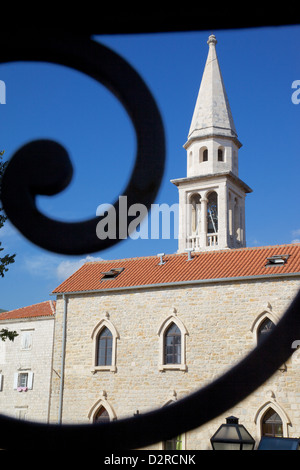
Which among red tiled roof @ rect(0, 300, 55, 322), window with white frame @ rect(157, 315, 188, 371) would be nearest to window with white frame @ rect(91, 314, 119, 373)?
window with white frame @ rect(157, 315, 188, 371)

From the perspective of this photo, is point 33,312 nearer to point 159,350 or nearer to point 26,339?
point 26,339

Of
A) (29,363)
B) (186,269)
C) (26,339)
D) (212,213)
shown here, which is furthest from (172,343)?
(212,213)

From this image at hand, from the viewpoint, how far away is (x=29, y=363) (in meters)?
23.0

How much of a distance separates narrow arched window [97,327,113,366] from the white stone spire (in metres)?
17.3

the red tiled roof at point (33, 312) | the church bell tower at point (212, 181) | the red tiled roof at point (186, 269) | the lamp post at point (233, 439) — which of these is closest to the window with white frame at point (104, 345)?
the red tiled roof at point (186, 269)

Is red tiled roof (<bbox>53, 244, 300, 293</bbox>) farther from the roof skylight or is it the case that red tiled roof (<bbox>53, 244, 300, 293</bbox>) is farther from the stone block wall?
the stone block wall

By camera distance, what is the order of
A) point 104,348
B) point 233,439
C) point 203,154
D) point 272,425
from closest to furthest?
point 233,439 → point 272,425 → point 104,348 → point 203,154

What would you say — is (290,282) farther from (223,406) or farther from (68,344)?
(223,406)

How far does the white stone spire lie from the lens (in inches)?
1320

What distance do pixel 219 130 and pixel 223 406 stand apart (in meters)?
33.8

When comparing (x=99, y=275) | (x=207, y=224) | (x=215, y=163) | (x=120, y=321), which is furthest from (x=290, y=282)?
(x=215, y=163)

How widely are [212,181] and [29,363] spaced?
49.4 feet

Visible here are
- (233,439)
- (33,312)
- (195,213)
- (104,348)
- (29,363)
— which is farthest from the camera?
(195,213)

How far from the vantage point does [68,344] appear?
2047cm
